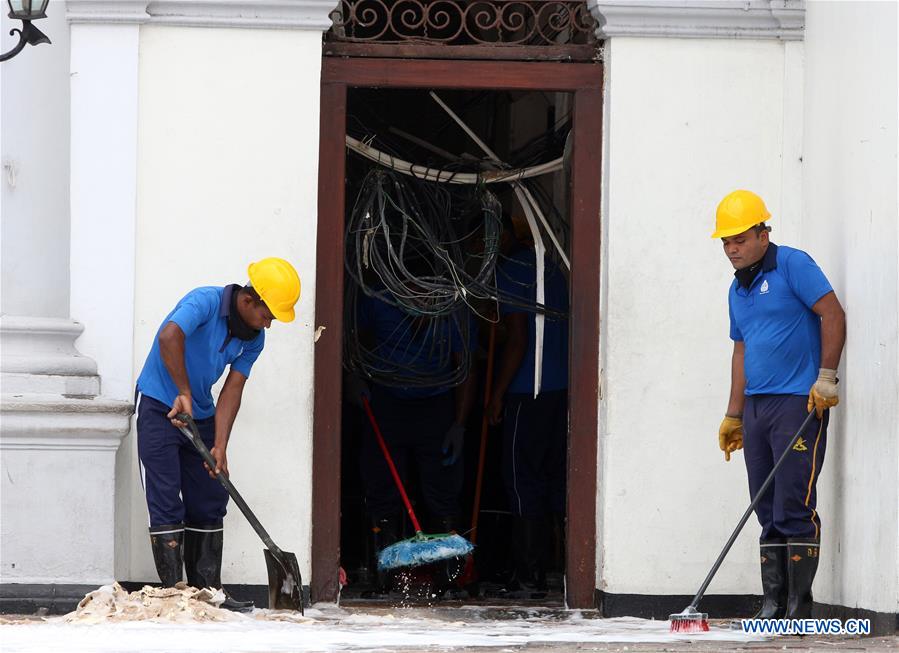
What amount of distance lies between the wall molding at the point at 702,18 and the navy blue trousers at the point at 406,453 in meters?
2.68

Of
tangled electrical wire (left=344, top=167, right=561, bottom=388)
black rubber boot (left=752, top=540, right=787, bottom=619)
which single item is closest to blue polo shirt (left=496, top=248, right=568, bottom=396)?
tangled electrical wire (left=344, top=167, right=561, bottom=388)

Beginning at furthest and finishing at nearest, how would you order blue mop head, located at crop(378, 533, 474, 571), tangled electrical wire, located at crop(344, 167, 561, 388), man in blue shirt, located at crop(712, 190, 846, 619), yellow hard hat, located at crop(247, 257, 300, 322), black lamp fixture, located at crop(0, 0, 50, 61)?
blue mop head, located at crop(378, 533, 474, 571) < tangled electrical wire, located at crop(344, 167, 561, 388) < yellow hard hat, located at crop(247, 257, 300, 322) < black lamp fixture, located at crop(0, 0, 50, 61) < man in blue shirt, located at crop(712, 190, 846, 619)

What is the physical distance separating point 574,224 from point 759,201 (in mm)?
1314

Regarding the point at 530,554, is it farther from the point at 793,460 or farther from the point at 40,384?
the point at 40,384

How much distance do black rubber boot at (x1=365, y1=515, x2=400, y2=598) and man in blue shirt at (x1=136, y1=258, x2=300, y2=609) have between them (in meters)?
1.75

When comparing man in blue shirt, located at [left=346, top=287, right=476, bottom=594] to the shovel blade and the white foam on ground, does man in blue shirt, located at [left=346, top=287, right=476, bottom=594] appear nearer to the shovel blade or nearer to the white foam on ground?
the white foam on ground

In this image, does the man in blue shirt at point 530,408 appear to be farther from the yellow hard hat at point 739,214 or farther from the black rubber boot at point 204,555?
the yellow hard hat at point 739,214

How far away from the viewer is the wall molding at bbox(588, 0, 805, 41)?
26.5 feet

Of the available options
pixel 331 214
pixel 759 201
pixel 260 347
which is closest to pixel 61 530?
pixel 260 347

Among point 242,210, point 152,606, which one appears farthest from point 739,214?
point 152,606

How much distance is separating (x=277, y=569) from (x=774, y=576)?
229 centimetres

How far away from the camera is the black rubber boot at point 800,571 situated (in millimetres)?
7012

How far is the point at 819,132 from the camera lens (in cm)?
787

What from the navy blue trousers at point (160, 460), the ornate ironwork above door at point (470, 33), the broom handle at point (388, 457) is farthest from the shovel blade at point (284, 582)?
the ornate ironwork above door at point (470, 33)
